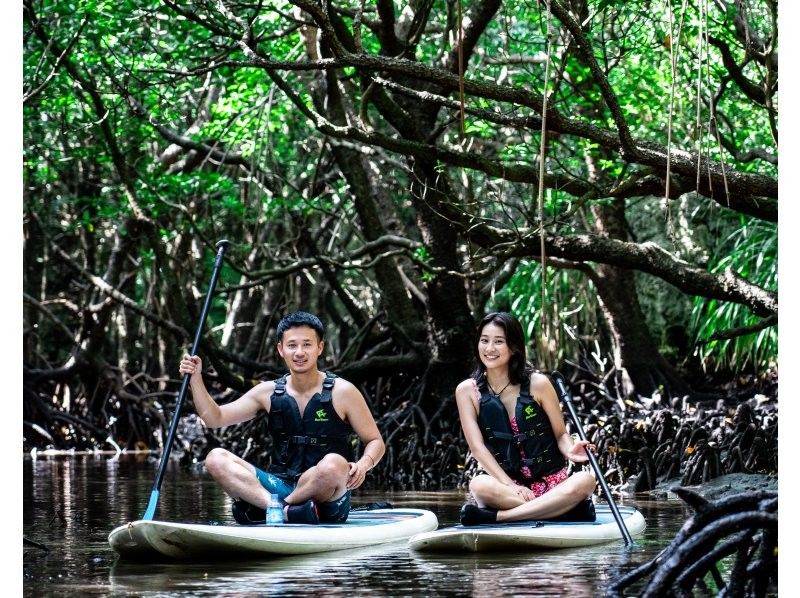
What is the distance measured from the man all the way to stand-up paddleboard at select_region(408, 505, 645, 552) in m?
0.50

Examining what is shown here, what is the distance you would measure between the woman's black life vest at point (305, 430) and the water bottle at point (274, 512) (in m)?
0.17

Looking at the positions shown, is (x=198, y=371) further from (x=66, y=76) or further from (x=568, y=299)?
(x=568, y=299)

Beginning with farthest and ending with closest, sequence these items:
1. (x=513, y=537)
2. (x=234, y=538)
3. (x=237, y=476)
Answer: (x=237, y=476) < (x=513, y=537) < (x=234, y=538)

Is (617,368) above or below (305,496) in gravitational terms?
above

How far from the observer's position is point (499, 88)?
26.8 ft

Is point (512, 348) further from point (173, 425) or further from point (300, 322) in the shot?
point (173, 425)

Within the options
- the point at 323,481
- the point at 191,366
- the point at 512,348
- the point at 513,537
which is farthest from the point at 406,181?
the point at 513,537

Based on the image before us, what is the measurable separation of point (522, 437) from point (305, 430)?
111cm

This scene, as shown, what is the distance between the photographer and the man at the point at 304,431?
7.46m

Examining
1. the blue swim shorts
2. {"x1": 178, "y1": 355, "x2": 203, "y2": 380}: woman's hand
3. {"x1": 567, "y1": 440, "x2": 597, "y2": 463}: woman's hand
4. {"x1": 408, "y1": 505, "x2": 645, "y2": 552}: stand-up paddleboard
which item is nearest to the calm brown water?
{"x1": 408, "y1": 505, "x2": 645, "y2": 552}: stand-up paddleboard

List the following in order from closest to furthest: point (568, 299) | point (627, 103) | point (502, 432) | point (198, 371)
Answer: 1. point (198, 371)
2. point (502, 432)
3. point (627, 103)
4. point (568, 299)

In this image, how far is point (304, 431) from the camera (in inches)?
300
